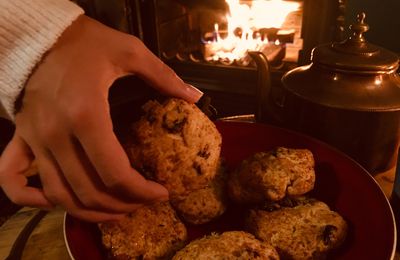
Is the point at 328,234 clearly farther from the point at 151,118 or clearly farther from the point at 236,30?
the point at 236,30

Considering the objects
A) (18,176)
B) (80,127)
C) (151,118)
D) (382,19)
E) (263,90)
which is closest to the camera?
(80,127)

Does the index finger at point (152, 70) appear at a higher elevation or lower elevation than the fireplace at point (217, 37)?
higher

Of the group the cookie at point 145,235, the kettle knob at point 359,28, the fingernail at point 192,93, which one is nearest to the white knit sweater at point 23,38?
the fingernail at point 192,93

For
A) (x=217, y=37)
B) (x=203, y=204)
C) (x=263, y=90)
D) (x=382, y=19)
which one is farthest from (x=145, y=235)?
(x=217, y=37)

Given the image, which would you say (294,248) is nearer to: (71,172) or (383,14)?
(71,172)

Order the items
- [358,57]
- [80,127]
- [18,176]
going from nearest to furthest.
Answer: [80,127], [18,176], [358,57]

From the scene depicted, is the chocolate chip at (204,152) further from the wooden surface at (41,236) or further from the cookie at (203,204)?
the wooden surface at (41,236)
